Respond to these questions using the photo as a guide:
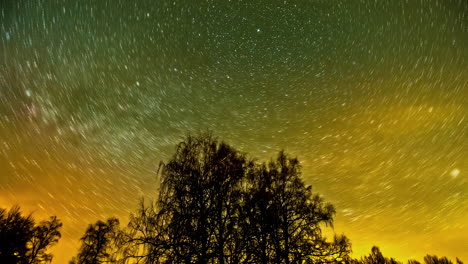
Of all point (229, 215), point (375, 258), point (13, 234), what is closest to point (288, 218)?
point (229, 215)

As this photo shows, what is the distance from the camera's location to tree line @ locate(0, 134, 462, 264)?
825 centimetres

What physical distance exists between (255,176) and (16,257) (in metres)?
17.1

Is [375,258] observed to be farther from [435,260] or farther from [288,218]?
[288,218]

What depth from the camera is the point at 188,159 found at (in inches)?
435

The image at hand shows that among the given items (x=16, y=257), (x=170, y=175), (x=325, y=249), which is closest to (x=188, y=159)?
(x=170, y=175)

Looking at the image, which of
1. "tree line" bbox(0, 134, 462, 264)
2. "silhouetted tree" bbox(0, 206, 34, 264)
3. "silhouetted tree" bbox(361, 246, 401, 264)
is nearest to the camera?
"tree line" bbox(0, 134, 462, 264)

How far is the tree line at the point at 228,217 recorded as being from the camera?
825cm

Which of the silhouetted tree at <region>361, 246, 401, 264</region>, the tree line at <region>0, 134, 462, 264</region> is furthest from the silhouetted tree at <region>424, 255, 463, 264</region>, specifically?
the tree line at <region>0, 134, 462, 264</region>

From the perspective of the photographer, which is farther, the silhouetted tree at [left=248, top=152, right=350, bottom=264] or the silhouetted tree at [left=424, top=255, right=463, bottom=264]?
the silhouetted tree at [left=424, top=255, right=463, bottom=264]

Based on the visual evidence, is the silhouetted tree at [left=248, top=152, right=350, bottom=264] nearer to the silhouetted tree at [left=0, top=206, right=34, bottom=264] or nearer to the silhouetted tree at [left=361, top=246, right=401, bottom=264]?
the silhouetted tree at [left=0, top=206, right=34, bottom=264]

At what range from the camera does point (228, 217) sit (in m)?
9.51

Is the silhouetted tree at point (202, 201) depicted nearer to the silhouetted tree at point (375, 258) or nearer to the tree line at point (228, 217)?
the tree line at point (228, 217)

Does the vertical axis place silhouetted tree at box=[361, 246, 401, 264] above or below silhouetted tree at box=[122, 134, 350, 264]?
above

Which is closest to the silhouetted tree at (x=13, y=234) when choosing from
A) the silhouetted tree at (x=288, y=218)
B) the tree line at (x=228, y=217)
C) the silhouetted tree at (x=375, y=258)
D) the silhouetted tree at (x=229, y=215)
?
the tree line at (x=228, y=217)
